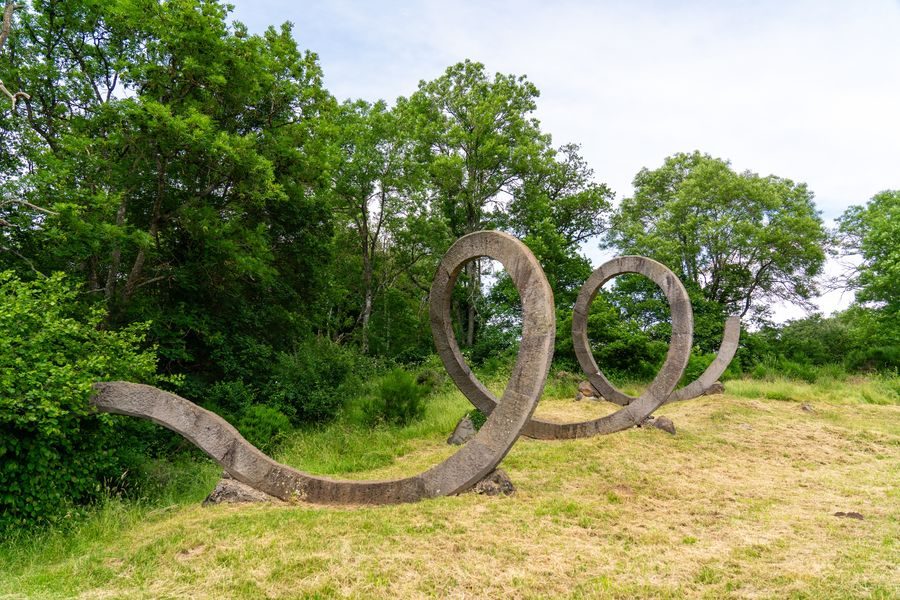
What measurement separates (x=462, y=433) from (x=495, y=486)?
161 inches

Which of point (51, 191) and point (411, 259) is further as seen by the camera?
point (411, 259)

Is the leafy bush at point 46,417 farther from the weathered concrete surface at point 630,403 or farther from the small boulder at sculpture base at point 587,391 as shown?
the small boulder at sculpture base at point 587,391

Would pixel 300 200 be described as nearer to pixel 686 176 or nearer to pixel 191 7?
pixel 191 7

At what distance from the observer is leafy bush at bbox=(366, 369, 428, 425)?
11930 mm

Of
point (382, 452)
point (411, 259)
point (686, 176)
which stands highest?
point (686, 176)

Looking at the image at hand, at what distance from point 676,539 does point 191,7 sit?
488 inches

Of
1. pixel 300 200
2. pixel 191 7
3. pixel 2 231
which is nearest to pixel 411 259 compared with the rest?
pixel 300 200

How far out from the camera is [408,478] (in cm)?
588

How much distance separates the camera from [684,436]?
30.3ft

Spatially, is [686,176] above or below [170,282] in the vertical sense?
above

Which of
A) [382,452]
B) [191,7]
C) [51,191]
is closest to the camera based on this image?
[51,191]

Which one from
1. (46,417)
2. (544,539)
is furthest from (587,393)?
(46,417)

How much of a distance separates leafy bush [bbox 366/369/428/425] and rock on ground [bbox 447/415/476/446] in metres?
2.16

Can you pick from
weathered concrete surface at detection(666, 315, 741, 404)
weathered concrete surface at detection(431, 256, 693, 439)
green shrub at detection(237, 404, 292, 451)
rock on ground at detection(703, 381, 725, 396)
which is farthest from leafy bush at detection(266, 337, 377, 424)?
rock on ground at detection(703, 381, 725, 396)
